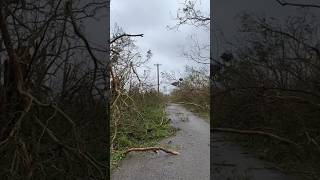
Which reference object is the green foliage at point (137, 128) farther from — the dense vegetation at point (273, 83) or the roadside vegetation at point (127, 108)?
the dense vegetation at point (273, 83)

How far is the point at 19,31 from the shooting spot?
184 inches

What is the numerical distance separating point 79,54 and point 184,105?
11.1 m

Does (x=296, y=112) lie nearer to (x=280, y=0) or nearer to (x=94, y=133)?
(x=280, y=0)

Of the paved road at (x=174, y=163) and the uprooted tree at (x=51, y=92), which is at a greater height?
the uprooted tree at (x=51, y=92)

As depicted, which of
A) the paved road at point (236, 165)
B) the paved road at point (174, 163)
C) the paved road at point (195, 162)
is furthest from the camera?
the paved road at point (174, 163)

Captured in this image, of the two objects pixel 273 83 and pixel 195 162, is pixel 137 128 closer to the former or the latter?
pixel 195 162

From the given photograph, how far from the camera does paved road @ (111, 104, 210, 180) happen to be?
7.29 metres

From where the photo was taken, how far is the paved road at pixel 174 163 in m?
7.29

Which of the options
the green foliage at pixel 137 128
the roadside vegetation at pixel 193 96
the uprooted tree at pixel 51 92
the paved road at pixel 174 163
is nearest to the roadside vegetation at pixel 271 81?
the uprooted tree at pixel 51 92

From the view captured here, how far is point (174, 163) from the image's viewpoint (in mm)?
7973

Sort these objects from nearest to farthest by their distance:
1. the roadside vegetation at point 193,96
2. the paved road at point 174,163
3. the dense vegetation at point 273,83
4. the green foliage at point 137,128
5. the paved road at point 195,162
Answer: the dense vegetation at point 273,83 → the paved road at point 195,162 → the paved road at point 174,163 → the green foliage at point 137,128 → the roadside vegetation at point 193,96

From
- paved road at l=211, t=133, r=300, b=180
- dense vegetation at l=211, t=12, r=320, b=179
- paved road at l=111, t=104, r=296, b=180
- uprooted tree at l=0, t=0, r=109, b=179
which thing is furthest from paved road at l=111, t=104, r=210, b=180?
dense vegetation at l=211, t=12, r=320, b=179

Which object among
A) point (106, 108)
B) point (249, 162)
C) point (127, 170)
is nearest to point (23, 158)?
point (106, 108)

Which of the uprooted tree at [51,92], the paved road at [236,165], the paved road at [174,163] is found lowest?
the paved road at [174,163]
